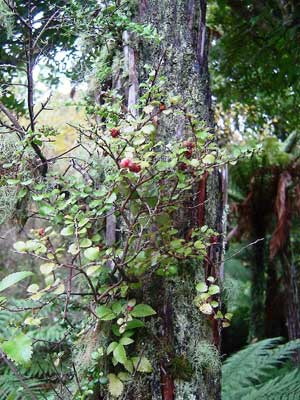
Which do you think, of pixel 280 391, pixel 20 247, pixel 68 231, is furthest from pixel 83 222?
pixel 280 391

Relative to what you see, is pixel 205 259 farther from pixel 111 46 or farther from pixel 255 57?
pixel 255 57

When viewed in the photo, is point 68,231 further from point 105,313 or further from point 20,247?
point 105,313

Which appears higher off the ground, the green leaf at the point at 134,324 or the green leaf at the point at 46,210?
the green leaf at the point at 46,210

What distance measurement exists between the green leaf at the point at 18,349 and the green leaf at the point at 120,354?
0.23m

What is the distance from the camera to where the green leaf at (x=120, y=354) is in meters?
1.18

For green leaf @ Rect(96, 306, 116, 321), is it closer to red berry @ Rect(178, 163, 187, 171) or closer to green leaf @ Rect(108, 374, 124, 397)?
green leaf @ Rect(108, 374, 124, 397)

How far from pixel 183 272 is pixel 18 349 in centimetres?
50

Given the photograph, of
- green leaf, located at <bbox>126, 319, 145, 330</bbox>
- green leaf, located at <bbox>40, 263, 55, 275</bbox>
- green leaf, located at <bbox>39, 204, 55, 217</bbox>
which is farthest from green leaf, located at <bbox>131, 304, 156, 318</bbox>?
green leaf, located at <bbox>39, 204, 55, 217</bbox>

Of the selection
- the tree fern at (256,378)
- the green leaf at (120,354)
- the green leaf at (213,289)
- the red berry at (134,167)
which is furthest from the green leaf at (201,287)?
the tree fern at (256,378)

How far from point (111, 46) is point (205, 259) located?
A: 855mm

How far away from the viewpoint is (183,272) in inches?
52.6

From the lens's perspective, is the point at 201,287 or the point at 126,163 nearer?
the point at 126,163

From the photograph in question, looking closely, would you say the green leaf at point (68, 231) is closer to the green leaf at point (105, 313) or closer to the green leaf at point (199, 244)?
the green leaf at point (105, 313)

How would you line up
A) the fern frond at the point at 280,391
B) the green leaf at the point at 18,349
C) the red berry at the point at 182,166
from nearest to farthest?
the green leaf at the point at 18,349
the red berry at the point at 182,166
the fern frond at the point at 280,391
